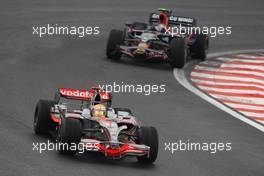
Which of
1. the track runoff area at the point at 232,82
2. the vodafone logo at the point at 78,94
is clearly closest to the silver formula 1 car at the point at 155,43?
the track runoff area at the point at 232,82

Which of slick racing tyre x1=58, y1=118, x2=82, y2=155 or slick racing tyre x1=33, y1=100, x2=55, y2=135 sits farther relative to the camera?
slick racing tyre x1=33, y1=100, x2=55, y2=135

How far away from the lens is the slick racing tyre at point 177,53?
23.0 metres

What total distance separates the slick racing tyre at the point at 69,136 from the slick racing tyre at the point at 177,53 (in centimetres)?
1021

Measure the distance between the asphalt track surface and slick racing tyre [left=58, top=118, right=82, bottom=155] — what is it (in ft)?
0.48

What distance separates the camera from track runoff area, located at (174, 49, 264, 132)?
1895 centimetres

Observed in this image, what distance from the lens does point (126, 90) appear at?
781 inches

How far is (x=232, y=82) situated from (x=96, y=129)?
8744mm

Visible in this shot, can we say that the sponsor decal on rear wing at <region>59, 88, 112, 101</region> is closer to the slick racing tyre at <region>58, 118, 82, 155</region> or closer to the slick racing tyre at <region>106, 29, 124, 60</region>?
the slick racing tyre at <region>58, 118, 82, 155</region>

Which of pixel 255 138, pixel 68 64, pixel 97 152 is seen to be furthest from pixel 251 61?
pixel 97 152

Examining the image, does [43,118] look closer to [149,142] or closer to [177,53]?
[149,142]

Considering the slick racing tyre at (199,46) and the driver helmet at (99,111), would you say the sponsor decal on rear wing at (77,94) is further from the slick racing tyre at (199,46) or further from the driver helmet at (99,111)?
the slick racing tyre at (199,46)

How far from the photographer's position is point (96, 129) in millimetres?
13586

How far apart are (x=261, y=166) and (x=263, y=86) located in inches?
281

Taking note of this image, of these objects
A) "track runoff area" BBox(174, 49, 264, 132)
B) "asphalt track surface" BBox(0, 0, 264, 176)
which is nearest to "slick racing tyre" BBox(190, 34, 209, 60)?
"track runoff area" BBox(174, 49, 264, 132)
